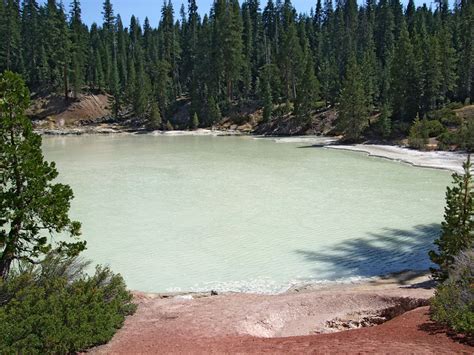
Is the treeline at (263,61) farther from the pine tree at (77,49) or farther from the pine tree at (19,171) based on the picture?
the pine tree at (19,171)

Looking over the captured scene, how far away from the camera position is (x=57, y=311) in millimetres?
8344

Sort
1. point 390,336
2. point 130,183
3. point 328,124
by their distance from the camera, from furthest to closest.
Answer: point 328,124
point 130,183
point 390,336

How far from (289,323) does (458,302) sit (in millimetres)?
3757

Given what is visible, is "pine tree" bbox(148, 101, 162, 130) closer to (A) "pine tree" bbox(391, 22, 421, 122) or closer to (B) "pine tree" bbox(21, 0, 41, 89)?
(B) "pine tree" bbox(21, 0, 41, 89)

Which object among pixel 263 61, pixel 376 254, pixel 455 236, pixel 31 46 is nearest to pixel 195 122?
pixel 263 61

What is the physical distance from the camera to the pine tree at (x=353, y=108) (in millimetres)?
54219

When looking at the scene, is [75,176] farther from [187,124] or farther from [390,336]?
[187,124]

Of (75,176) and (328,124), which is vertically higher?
(328,124)

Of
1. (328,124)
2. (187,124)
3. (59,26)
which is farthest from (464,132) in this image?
(59,26)

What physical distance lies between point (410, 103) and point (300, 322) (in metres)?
52.6

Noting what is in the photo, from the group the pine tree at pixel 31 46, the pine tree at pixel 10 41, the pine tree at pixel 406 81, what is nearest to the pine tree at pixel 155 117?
the pine tree at pixel 31 46

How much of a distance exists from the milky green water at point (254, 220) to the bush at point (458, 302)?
5064 millimetres

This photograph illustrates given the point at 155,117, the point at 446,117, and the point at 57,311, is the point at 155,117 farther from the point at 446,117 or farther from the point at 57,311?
the point at 57,311

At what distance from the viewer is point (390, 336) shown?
8.02 meters
